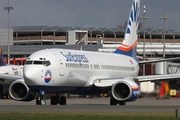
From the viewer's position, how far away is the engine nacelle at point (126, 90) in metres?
47.4

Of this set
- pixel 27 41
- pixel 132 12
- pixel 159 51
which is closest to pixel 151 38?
pixel 27 41

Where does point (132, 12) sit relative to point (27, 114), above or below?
above

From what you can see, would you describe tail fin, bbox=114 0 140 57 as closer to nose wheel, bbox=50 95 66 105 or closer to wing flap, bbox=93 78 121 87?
wing flap, bbox=93 78 121 87

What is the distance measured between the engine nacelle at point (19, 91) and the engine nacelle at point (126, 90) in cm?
623

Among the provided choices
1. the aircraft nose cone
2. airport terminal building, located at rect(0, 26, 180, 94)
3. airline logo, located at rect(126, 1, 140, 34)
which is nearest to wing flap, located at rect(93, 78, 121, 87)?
the aircraft nose cone

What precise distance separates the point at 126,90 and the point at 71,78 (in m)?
4.37

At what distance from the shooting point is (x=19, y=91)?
160 ft

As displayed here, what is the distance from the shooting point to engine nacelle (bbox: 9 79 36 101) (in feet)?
157

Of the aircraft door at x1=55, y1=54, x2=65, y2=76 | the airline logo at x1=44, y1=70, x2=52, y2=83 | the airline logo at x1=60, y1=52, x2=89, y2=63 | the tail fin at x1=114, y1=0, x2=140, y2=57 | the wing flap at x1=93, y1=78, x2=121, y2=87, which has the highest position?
the tail fin at x1=114, y1=0, x2=140, y2=57

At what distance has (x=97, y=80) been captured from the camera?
51.2 meters

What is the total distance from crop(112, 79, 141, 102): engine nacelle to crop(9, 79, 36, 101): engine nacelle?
6.23 m

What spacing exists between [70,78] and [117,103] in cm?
520

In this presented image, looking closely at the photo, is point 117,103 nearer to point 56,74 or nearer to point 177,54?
point 56,74

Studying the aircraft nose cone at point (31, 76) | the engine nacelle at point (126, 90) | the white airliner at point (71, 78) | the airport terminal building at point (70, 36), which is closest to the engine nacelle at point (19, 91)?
the white airliner at point (71, 78)
